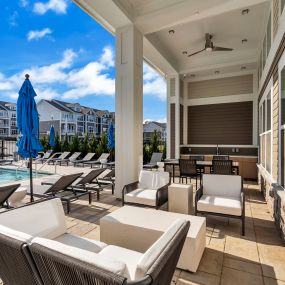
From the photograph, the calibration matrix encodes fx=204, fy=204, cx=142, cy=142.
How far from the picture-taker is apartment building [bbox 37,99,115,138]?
3328 cm

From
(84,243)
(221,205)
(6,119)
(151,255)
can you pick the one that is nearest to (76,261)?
(151,255)

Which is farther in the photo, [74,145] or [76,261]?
[74,145]

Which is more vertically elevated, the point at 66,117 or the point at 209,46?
the point at 66,117

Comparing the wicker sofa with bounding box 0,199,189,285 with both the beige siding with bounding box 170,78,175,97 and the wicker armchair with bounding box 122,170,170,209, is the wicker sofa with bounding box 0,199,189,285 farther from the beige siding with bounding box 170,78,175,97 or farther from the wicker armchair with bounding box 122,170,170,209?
the beige siding with bounding box 170,78,175,97

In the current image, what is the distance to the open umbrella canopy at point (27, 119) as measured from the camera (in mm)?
4164

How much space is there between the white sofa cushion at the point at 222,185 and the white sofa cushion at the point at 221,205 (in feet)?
0.73

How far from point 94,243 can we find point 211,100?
8.55m

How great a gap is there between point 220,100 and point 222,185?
19.6ft

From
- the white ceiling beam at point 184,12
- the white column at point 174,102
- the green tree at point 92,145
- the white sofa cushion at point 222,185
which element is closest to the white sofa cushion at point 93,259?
the white sofa cushion at point 222,185

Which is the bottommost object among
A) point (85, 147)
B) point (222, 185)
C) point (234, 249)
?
point (234, 249)

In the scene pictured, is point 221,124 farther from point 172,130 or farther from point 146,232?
point 146,232

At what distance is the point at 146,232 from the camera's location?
241 centimetres

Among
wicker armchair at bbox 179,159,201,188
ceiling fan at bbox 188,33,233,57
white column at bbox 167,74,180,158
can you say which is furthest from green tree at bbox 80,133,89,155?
ceiling fan at bbox 188,33,233,57

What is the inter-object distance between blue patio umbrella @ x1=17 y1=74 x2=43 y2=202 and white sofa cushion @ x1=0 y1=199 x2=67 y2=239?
2.36 meters
